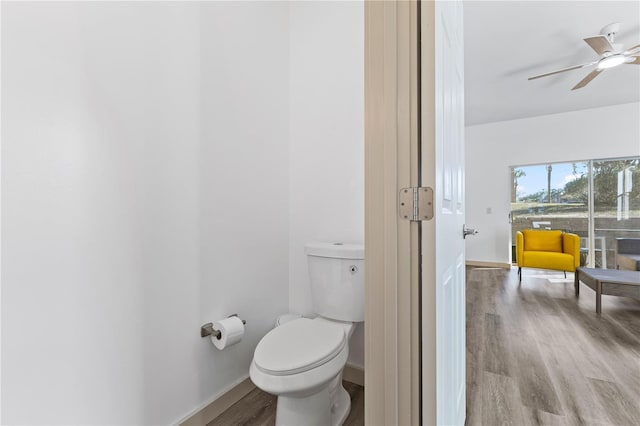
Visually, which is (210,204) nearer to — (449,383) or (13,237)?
(13,237)

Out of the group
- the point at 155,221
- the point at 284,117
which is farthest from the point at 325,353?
the point at 284,117

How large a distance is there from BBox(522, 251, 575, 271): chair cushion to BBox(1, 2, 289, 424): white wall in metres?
3.66

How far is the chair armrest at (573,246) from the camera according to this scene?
342cm

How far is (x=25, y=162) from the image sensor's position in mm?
791

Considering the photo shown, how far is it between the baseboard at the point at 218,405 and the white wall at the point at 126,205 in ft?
0.14

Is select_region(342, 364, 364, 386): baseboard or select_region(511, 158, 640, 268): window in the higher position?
select_region(511, 158, 640, 268): window

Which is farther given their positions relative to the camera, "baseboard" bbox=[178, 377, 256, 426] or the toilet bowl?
"baseboard" bbox=[178, 377, 256, 426]

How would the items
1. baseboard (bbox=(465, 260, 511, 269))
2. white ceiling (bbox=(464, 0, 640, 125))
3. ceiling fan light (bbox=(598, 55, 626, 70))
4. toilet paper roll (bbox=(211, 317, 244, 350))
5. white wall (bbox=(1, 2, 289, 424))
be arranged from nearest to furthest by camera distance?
white wall (bbox=(1, 2, 289, 424))
toilet paper roll (bbox=(211, 317, 244, 350))
white ceiling (bbox=(464, 0, 640, 125))
ceiling fan light (bbox=(598, 55, 626, 70))
baseboard (bbox=(465, 260, 511, 269))

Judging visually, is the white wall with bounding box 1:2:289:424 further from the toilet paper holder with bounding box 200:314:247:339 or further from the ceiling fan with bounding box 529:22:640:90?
the ceiling fan with bounding box 529:22:640:90

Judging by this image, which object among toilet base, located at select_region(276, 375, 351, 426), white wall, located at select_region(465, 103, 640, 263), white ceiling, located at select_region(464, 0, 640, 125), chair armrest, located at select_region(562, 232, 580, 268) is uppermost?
white ceiling, located at select_region(464, 0, 640, 125)

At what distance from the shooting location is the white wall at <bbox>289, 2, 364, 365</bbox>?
5.18ft

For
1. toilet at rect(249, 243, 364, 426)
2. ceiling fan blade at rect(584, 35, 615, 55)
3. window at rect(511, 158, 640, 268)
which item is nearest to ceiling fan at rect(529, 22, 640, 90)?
ceiling fan blade at rect(584, 35, 615, 55)

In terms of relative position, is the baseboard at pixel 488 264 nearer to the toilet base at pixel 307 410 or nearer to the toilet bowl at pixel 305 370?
the toilet bowl at pixel 305 370

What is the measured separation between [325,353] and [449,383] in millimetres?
437
